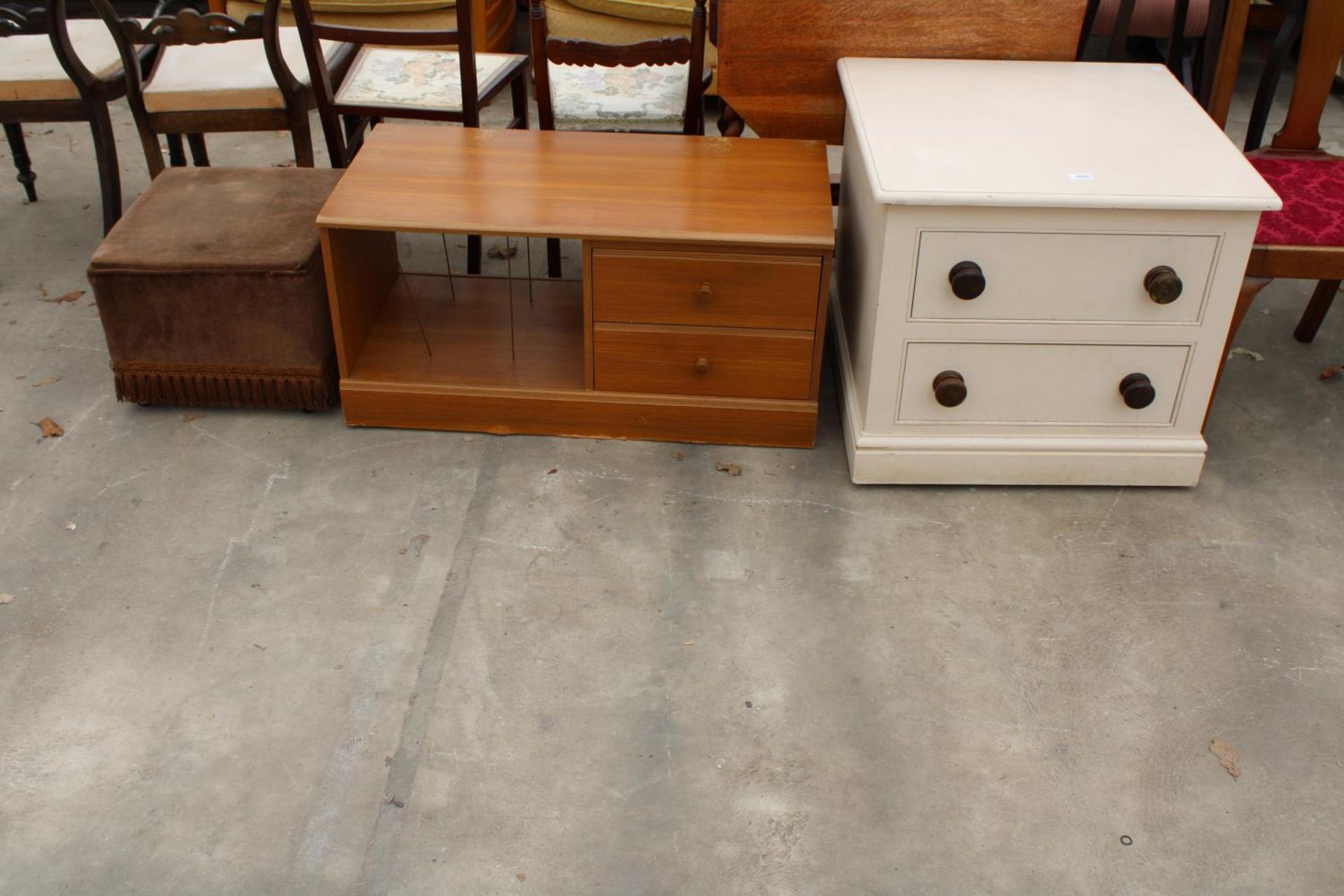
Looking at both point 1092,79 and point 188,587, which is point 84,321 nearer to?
point 188,587

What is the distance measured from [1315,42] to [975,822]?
6.73ft

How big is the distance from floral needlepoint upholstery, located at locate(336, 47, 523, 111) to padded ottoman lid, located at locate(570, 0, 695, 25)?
2.82 feet

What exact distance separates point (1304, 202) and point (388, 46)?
2206mm

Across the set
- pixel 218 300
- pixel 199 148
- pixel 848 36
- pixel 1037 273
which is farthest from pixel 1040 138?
pixel 199 148

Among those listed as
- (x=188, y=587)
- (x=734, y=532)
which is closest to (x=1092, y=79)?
(x=734, y=532)

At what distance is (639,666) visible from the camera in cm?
217

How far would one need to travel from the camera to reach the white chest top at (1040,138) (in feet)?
7.41

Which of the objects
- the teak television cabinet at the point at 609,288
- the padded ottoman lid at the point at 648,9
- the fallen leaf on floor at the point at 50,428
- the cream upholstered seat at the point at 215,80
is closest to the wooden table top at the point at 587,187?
the teak television cabinet at the point at 609,288

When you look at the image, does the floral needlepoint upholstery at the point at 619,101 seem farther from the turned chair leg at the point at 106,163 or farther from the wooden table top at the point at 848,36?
the turned chair leg at the point at 106,163

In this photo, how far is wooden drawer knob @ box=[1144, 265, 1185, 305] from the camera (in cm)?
232

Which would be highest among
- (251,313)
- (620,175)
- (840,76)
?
(840,76)

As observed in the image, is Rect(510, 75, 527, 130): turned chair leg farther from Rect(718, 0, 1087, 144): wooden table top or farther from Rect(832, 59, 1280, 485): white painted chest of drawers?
Rect(832, 59, 1280, 485): white painted chest of drawers

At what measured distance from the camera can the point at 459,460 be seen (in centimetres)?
267

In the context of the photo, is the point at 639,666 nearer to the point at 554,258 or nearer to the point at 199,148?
the point at 554,258
